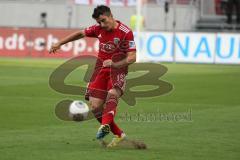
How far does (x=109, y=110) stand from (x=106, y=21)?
1.35m

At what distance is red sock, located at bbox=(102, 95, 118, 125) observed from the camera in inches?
469

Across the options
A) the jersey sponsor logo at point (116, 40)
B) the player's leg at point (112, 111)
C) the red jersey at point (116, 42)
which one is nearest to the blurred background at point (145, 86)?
the player's leg at point (112, 111)

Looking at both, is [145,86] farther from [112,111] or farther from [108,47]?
[112,111]

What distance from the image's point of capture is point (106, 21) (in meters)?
11.9

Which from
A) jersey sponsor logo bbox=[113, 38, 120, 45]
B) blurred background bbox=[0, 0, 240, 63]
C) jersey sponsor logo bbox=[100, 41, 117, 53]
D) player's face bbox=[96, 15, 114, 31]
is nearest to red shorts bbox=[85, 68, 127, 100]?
jersey sponsor logo bbox=[100, 41, 117, 53]

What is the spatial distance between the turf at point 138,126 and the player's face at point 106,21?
183 centimetres

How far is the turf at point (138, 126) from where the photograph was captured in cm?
1139

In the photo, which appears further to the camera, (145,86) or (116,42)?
(145,86)

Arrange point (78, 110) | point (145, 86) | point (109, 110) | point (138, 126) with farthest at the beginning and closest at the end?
point (145, 86) → point (138, 126) → point (109, 110) → point (78, 110)

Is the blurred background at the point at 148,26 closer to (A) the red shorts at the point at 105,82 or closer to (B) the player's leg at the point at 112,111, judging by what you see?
(A) the red shorts at the point at 105,82

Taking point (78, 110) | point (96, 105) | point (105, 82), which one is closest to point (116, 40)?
point (105, 82)

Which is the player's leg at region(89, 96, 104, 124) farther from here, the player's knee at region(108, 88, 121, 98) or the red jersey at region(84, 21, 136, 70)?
the red jersey at region(84, 21, 136, 70)

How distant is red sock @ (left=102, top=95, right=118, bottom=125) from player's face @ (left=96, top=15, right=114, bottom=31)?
1063 millimetres

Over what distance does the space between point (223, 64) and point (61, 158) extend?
96.1 ft
